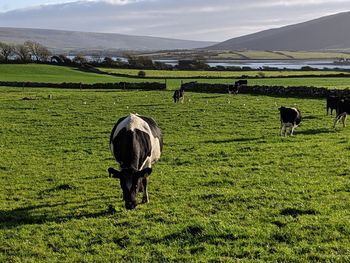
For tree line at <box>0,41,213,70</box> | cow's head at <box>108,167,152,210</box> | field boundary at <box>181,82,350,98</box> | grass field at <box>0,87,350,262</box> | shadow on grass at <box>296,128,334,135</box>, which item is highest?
tree line at <box>0,41,213,70</box>

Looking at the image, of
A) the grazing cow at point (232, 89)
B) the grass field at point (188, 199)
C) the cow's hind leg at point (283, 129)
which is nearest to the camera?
the grass field at point (188, 199)

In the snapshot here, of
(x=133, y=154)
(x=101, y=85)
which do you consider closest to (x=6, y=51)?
(x=101, y=85)

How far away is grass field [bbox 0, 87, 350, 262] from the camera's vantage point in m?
8.43

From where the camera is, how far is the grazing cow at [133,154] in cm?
1045

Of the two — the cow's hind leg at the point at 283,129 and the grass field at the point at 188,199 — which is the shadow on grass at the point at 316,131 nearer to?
the grass field at the point at 188,199

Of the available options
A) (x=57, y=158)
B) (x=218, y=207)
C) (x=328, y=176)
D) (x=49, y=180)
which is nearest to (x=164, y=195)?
(x=218, y=207)

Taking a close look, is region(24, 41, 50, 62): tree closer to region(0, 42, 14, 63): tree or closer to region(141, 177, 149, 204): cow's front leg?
region(0, 42, 14, 63): tree

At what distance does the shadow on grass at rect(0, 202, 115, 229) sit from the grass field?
0.03 metres

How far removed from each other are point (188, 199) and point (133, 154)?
1.97m

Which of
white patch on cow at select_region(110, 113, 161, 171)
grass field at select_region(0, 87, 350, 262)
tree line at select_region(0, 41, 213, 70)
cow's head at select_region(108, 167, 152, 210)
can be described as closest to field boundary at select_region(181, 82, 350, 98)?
grass field at select_region(0, 87, 350, 262)

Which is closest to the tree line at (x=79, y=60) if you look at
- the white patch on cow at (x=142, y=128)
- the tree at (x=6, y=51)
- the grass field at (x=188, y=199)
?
the tree at (x=6, y=51)

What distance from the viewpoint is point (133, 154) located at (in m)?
11.0

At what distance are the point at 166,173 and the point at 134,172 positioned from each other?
4477 millimetres

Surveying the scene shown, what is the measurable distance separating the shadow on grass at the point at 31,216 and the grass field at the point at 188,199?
0.03 meters
